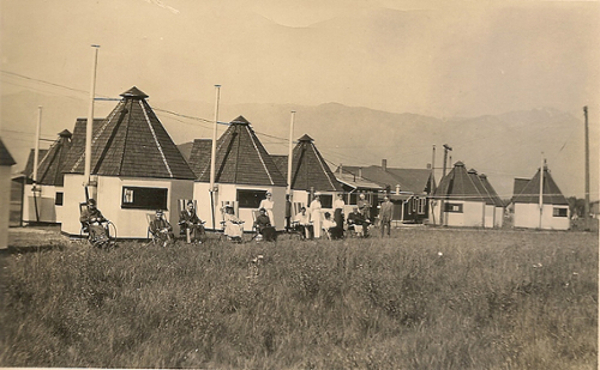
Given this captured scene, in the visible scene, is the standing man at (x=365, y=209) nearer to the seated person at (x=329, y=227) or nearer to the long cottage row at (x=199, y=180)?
the long cottage row at (x=199, y=180)

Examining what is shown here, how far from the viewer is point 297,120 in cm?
677

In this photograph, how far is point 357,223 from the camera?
24.0ft

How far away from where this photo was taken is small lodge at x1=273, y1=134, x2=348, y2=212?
6.91 metres

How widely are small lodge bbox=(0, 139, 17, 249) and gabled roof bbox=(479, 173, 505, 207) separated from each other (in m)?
5.44

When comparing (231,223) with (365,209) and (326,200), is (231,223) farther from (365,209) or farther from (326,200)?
(365,209)

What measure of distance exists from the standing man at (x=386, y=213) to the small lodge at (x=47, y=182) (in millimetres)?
3932

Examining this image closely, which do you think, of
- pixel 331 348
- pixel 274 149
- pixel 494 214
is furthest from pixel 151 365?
pixel 494 214

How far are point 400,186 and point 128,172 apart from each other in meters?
3.35

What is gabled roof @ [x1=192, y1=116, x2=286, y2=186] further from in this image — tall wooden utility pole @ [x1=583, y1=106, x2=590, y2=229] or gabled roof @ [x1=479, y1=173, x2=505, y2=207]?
tall wooden utility pole @ [x1=583, y1=106, x2=590, y2=229]

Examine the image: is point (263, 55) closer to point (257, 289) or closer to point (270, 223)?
point (270, 223)

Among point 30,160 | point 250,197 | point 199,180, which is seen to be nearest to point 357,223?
point 250,197

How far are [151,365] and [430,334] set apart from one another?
9.74 ft

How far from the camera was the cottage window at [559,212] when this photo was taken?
6.93m

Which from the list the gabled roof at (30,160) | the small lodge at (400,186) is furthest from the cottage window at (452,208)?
the gabled roof at (30,160)
